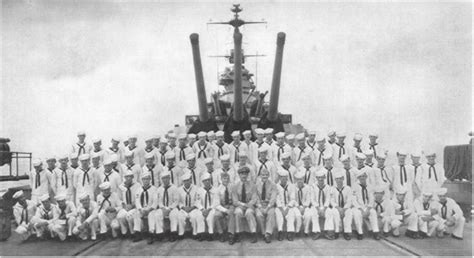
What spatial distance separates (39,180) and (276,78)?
410 centimetres

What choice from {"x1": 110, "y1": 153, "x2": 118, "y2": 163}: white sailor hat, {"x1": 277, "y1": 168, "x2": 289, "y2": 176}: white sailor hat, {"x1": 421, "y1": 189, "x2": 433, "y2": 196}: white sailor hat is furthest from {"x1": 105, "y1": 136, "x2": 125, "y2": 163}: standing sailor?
{"x1": 421, "y1": 189, "x2": 433, "y2": 196}: white sailor hat

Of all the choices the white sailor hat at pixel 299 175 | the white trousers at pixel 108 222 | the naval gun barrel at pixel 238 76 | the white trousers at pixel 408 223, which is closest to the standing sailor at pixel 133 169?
the white trousers at pixel 108 222

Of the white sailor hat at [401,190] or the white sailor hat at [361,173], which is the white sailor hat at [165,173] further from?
the white sailor hat at [401,190]

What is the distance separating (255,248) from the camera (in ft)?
15.7

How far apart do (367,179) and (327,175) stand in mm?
651

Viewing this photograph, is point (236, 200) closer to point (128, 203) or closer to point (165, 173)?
point (165, 173)

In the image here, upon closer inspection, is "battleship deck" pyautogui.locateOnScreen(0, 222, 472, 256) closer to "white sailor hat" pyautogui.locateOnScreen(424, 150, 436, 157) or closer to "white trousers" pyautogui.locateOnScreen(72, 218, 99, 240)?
"white trousers" pyautogui.locateOnScreen(72, 218, 99, 240)

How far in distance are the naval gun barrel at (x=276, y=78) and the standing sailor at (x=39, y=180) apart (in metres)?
3.88

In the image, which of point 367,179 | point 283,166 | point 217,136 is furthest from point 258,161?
point 367,179

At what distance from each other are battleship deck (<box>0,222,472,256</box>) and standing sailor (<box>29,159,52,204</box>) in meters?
0.89

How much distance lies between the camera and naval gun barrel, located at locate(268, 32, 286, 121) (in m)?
6.39

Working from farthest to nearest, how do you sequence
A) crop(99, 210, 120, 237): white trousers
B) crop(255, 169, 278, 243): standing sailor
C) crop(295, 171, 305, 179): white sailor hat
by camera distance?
1. crop(295, 171, 305, 179): white sailor hat
2. crop(99, 210, 120, 237): white trousers
3. crop(255, 169, 278, 243): standing sailor

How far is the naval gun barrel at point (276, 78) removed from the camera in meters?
6.39

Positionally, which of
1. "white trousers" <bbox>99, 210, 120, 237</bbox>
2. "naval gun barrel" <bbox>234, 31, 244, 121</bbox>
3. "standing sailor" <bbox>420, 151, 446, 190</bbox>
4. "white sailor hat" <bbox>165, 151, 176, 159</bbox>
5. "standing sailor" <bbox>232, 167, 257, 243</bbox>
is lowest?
"white trousers" <bbox>99, 210, 120, 237</bbox>
